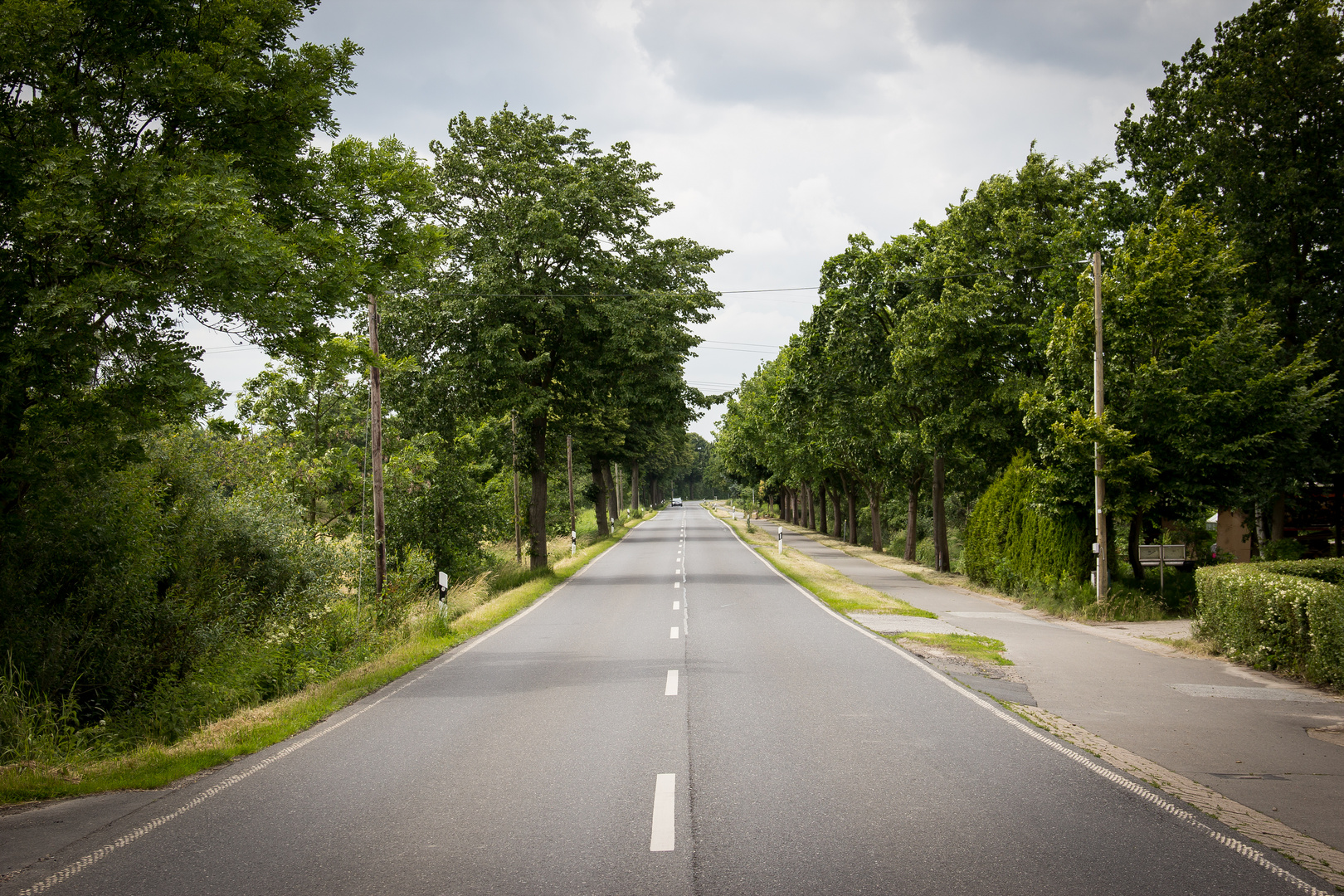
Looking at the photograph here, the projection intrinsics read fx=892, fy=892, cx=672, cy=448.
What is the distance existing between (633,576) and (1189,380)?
16812 millimetres

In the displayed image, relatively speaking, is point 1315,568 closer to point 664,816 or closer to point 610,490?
point 664,816

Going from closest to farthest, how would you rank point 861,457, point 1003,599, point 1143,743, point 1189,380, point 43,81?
1. point 1143,743
2. point 43,81
3. point 1189,380
4. point 1003,599
5. point 861,457

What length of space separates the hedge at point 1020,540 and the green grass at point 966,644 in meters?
6.55

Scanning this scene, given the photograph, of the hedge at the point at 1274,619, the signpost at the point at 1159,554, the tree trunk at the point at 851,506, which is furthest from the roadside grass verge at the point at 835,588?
the tree trunk at the point at 851,506

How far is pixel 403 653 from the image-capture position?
13.9 meters

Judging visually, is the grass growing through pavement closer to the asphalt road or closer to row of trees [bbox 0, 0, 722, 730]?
the asphalt road

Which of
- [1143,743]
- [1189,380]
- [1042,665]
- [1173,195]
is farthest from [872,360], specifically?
[1143,743]

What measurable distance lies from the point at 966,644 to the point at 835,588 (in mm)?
9948

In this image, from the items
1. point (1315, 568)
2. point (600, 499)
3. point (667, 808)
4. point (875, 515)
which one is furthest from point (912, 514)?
point (667, 808)

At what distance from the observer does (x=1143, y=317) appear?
19.7 metres

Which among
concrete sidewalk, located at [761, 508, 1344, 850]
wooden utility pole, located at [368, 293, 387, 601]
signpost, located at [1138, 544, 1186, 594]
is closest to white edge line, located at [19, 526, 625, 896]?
wooden utility pole, located at [368, 293, 387, 601]

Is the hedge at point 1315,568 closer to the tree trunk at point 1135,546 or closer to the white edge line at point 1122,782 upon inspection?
the tree trunk at point 1135,546

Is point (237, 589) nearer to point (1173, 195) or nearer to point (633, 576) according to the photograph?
point (633, 576)

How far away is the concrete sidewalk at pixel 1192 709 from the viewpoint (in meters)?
6.76
